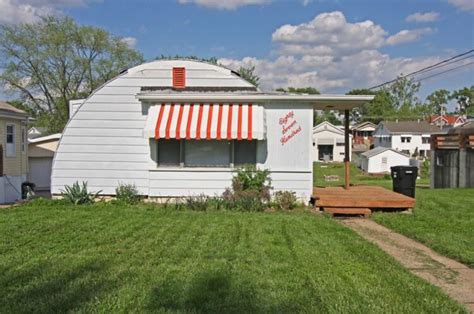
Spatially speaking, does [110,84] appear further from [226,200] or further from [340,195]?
[340,195]

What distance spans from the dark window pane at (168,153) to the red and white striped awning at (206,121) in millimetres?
888

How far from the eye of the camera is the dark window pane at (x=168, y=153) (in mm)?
13109

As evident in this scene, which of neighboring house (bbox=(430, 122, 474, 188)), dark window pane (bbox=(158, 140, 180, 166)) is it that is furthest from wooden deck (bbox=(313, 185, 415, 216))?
neighboring house (bbox=(430, 122, 474, 188))

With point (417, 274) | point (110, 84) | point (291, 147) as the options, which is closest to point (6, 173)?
point (110, 84)

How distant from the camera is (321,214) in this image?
11758 millimetres

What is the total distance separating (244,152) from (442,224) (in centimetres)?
566

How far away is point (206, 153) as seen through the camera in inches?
515

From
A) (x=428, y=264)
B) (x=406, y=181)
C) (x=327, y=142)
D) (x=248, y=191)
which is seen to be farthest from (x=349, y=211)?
(x=327, y=142)

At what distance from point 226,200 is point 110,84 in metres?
5.14

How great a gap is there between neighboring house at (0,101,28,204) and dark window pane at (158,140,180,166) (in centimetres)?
773

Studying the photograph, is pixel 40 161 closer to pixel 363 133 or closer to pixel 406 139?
pixel 406 139

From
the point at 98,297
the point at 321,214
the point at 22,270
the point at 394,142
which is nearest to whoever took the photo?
the point at 98,297

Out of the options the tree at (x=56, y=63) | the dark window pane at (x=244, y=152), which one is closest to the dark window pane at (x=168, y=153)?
the dark window pane at (x=244, y=152)

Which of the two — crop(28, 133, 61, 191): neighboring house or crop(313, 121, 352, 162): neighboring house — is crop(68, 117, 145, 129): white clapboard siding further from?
crop(313, 121, 352, 162): neighboring house
